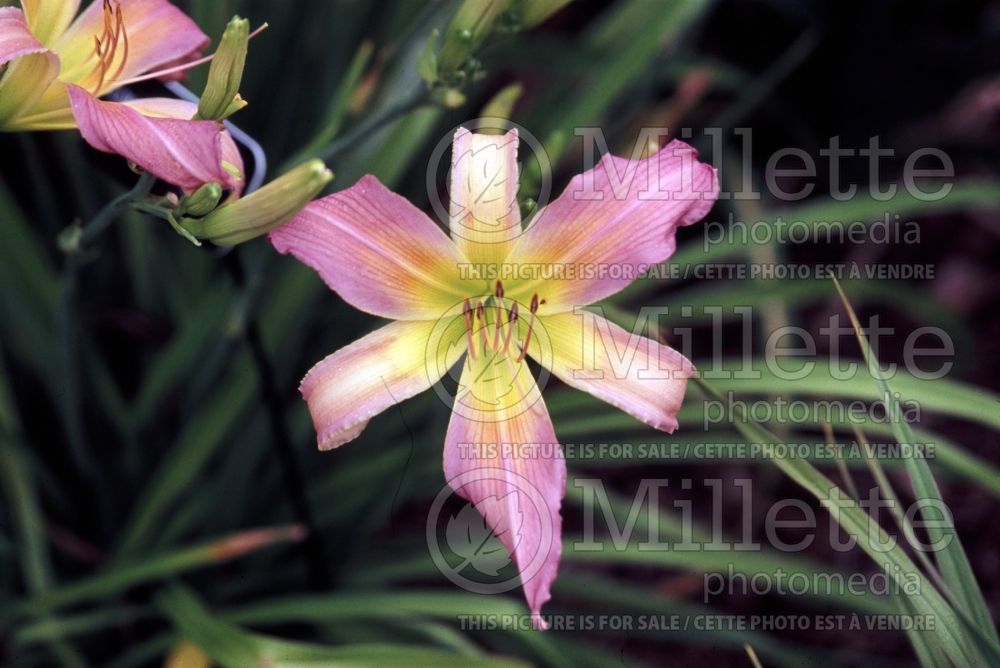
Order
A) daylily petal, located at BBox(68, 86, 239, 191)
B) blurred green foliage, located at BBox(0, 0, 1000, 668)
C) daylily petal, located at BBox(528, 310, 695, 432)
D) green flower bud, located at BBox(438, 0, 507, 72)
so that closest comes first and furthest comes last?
daylily petal, located at BBox(68, 86, 239, 191) < daylily petal, located at BBox(528, 310, 695, 432) < green flower bud, located at BBox(438, 0, 507, 72) < blurred green foliage, located at BBox(0, 0, 1000, 668)

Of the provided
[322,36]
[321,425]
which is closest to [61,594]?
[321,425]

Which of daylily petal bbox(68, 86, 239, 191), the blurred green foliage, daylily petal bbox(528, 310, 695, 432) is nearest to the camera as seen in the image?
daylily petal bbox(68, 86, 239, 191)

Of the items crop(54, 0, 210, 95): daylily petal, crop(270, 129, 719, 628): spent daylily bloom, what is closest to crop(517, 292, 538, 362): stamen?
crop(270, 129, 719, 628): spent daylily bloom

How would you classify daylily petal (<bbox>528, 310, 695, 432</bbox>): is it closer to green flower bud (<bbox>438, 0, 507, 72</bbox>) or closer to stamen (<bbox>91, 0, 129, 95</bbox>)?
green flower bud (<bbox>438, 0, 507, 72</bbox>)

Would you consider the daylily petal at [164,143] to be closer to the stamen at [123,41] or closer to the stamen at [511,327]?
the stamen at [123,41]

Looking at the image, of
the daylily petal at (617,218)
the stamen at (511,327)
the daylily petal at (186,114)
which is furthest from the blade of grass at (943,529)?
the daylily petal at (186,114)

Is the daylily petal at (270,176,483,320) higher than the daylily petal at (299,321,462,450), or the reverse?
the daylily petal at (270,176,483,320)

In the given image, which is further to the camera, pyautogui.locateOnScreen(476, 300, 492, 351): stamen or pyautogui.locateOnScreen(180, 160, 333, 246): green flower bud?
pyautogui.locateOnScreen(476, 300, 492, 351): stamen

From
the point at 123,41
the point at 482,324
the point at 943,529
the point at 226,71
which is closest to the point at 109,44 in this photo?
the point at 123,41
